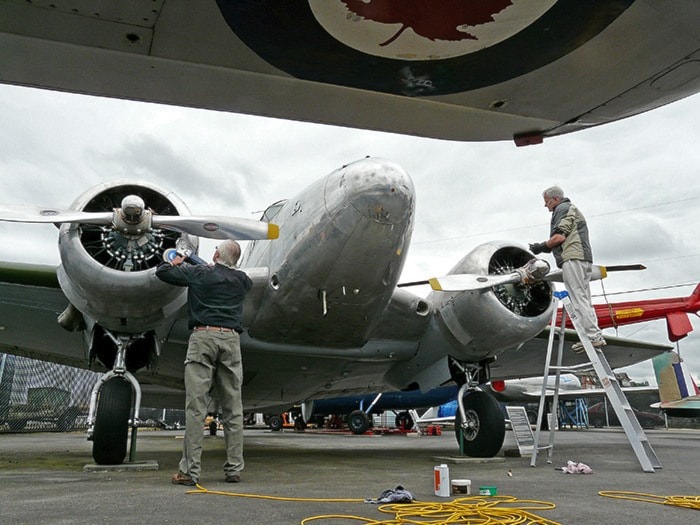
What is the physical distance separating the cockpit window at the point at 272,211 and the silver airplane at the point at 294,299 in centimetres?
7

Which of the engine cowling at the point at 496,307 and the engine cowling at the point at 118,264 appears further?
the engine cowling at the point at 496,307

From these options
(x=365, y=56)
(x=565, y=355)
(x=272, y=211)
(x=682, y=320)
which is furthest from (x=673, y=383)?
(x=365, y=56)

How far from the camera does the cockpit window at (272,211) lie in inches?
314

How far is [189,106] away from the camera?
272cm

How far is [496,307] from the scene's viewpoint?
7648 millimetres

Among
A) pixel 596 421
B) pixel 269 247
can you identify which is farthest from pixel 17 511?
pixel 596 421

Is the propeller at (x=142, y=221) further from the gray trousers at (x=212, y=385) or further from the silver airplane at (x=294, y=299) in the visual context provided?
the gray trousers at (x=212, y=385)

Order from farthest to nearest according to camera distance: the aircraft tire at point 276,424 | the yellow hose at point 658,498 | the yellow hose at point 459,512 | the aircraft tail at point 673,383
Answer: the aircraft tire at point 276,424, the aircraft tail at point 673,383, the yellow hose at point 658,498, the yellow hose at point 459,512

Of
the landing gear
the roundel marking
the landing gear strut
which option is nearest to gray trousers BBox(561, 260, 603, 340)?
the landing gear

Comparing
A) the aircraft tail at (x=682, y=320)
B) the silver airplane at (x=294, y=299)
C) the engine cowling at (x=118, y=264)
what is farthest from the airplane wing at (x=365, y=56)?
the aircraft tail at (x=682, y=320)

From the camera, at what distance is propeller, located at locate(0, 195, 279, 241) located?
5641 millimetres

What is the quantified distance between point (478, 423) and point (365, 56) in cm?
637

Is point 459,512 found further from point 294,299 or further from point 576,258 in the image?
point 294,299

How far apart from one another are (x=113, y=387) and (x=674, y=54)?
19.7ft
